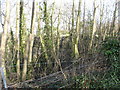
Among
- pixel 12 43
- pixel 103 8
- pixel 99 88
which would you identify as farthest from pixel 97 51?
pixel 12 43

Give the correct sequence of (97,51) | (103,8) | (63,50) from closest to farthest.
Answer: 1. (97,51)
2. (63,50)
3. (103,8)

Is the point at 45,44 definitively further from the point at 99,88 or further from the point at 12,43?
the point at 99,88

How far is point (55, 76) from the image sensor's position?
6.71m

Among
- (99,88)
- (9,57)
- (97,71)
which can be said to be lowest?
(99,88)

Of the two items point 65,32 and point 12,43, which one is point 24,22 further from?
point 65,32

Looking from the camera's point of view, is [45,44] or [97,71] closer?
[97,71]

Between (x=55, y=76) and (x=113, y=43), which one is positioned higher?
(x=113, y=43)

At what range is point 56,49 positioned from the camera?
8.35 meters

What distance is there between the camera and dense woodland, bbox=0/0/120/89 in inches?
242

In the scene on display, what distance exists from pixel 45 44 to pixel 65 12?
3174mm

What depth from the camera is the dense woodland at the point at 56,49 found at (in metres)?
6.15

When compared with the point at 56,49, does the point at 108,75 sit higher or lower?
lower

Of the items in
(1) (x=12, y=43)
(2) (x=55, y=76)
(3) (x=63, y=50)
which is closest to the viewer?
(2) (x=55, y=76)

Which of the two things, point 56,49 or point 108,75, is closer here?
point 108,75
